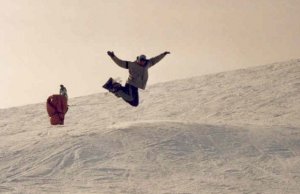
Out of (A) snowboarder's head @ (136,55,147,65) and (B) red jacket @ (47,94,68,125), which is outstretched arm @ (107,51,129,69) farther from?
(B) red jacket @ (47,94,68,125)

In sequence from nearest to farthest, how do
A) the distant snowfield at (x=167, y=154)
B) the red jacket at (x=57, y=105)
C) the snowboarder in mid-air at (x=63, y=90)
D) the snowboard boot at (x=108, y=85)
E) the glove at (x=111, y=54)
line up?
the distant snowfield at (x=167, y=154), the glove at (x=111, y=54), the snowboard boot at (x=108, y=85), the red jacket at (x=57, y=105), the snowboarder in mid-air at (x=63, y=90)

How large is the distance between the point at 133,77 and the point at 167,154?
2.41 m

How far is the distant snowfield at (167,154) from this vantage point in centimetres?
1139

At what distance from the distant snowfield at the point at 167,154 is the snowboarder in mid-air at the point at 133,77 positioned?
83 cm

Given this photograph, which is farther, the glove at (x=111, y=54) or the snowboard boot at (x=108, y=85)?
the snowboard boot at (x=108, y=85)

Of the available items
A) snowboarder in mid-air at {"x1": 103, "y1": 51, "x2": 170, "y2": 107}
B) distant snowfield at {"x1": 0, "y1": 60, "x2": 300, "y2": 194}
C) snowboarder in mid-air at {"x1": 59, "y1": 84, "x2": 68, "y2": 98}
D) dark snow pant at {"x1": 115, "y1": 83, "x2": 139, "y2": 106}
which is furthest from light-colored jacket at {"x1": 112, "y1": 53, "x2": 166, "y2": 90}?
snowboarder in mid-air at {"x1": 59, "y1": 84, "x2": 68, "y2": 98}

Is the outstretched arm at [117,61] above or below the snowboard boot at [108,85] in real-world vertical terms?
above

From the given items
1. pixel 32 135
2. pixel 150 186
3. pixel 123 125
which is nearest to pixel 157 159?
pixel 150 186

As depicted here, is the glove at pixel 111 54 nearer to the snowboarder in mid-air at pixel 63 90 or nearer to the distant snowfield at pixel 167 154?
the distant snowfield at pixel 167 154

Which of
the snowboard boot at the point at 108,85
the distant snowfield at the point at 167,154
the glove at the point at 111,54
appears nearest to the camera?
the distant snowfield at the point at 167,154

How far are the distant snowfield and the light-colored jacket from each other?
108 cm

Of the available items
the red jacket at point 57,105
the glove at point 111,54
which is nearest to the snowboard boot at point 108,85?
the glove at point 111,54

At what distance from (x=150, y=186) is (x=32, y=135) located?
5.75 metres

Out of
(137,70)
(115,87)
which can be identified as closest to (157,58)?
(137,70)
